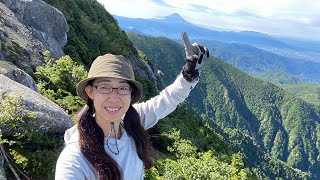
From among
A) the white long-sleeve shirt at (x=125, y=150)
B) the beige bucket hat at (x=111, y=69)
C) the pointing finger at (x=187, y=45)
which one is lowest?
the white long-sleeve shirt at (x=125, y=150)

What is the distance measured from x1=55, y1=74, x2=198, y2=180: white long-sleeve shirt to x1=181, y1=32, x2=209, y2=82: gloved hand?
0.10m

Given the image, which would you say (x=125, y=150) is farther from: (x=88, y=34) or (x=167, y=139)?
(x=88, y=34)

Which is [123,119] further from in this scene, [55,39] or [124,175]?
[55,39]

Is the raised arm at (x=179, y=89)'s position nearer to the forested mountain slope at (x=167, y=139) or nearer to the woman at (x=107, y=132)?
the woman at (x=107, y=132)

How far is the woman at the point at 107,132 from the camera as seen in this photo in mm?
3535

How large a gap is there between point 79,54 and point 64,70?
A: 15.6 m

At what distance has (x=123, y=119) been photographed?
4496 millimetres

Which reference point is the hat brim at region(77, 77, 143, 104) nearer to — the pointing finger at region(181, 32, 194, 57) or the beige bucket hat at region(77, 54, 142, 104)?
the beige bucket hat at region(77, 54, 142, 104)

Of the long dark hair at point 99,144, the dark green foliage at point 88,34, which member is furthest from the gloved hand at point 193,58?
the dark green foliage at point 88,34

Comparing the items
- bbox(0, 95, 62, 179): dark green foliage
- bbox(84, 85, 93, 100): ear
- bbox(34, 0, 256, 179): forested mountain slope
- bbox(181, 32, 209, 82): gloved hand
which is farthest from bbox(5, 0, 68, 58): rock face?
bbox(84, 85, 93, 100): ear

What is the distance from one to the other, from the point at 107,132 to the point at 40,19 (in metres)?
25.4

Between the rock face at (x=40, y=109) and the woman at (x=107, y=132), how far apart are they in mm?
6790

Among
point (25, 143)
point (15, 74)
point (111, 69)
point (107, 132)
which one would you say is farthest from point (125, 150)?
point (15, 74)

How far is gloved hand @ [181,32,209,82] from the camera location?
4.68m
